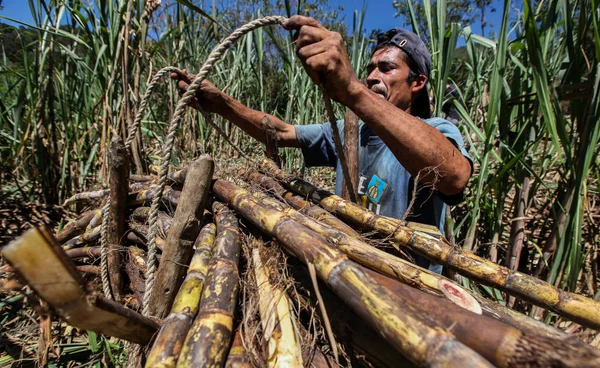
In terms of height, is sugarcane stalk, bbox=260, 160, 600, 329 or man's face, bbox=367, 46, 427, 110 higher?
man's face, bbox=367, 46, 427, 110

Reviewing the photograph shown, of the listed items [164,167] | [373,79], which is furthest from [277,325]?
[373,79]

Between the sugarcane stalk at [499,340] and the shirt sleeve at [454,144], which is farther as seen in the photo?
the shirt sleeve at [454,144]

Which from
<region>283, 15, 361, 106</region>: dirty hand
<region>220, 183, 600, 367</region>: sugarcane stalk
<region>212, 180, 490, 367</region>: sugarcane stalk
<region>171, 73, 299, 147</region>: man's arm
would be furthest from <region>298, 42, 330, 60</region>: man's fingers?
<region>171, 73, 299, 147</region>: man's arm

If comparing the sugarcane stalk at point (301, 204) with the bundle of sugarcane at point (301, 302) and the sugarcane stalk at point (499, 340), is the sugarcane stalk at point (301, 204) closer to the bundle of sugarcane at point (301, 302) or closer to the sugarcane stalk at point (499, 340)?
the bundle of sugarcane at point (301, 302)

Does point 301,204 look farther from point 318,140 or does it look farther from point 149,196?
point 318,140

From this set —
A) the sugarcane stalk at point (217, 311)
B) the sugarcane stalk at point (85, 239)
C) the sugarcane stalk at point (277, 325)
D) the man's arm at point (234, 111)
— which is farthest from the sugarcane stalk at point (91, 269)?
the man's arm at point (234, 111)

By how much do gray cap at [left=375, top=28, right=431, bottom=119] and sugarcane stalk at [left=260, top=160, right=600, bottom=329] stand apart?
112 cm

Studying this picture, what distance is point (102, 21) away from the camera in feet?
6.08

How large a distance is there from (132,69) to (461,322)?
6.84 feet

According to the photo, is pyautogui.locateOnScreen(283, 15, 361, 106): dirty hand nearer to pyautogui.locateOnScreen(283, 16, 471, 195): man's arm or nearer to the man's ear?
pyautogui.locateOnScreen(283, 16, 471, 195): man's arm

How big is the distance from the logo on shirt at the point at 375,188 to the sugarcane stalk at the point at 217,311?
1.03 metres

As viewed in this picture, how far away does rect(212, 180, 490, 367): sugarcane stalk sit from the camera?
0.45 m

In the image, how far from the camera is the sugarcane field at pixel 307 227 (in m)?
0.56

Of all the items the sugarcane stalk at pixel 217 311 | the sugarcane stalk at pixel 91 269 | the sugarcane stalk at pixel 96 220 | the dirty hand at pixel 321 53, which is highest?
the dirty hand at pixel 321 53
